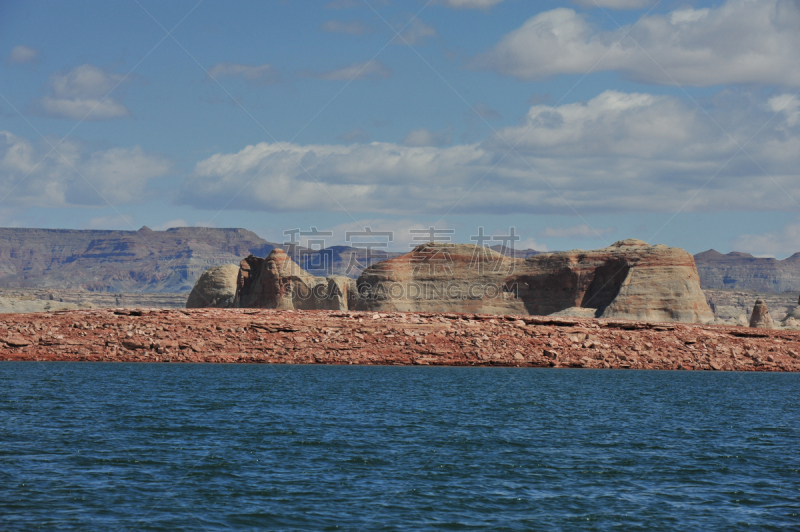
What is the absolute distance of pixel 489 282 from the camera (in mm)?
98875

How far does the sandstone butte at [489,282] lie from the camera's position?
9362cm

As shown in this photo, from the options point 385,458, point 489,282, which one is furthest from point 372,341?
point 385,458

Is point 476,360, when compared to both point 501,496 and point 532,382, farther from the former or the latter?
point 501,496

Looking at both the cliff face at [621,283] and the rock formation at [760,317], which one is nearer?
the cliff face at [621,283]

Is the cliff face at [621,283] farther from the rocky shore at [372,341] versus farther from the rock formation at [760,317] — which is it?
the rocky shore at [372,341]

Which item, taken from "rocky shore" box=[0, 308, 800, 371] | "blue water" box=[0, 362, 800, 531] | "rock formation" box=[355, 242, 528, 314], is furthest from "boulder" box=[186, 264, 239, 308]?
"blue water" box=[0, 362, 800, 531]

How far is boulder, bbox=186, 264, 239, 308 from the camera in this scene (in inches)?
4291

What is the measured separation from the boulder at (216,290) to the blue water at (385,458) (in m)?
63.0

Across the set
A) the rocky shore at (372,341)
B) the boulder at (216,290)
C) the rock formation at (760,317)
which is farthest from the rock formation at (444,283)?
the rock formation at (760,317)

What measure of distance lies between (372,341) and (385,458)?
40570 millimetres

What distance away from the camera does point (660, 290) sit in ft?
294

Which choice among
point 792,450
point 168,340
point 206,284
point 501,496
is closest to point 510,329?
point 168,340

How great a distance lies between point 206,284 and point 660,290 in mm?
58740

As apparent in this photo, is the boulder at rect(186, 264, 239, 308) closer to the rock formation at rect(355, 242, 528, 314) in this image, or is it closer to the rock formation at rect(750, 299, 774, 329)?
the rock formation at rect(355, 242, 528, 314)
